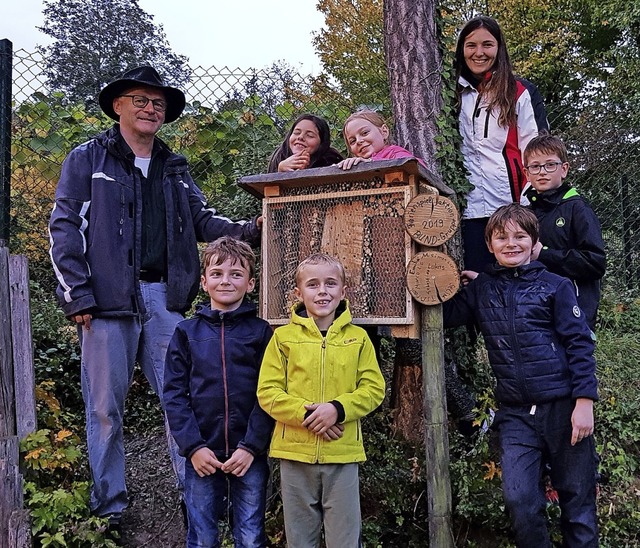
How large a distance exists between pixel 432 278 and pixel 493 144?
1.17 meters

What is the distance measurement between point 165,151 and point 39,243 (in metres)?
2.00

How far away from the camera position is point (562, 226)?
9.89ft

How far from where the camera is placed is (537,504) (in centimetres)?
268

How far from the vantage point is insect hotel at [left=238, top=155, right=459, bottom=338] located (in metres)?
2.78

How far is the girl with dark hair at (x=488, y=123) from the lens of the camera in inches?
135

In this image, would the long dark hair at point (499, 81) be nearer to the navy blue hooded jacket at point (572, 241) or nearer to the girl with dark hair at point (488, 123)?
the girl with dark hair at point (488, 123)

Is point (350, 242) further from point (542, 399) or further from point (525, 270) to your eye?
point (542, 399)

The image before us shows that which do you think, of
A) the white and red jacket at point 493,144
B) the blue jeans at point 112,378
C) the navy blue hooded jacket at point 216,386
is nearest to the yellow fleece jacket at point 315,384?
the navy blue hooded jacket at point 216,386

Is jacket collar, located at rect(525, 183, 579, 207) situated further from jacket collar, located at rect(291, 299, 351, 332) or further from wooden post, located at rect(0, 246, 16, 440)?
wooden post, located at rect(0, 246, 16, 440)

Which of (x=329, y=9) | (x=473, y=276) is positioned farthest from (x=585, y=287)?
(x=329, y=9)

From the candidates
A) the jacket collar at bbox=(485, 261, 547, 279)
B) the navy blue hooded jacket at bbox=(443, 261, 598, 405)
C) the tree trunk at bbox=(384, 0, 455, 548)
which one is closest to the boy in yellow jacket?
the navy blue hooded jacket at bbox=(443, 261, 598, 405)

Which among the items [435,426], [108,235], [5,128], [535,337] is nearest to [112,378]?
[108,235]

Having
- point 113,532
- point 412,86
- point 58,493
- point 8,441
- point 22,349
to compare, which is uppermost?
point 412,86

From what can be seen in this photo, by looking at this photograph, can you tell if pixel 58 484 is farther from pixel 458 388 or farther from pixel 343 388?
pixel 458 388
